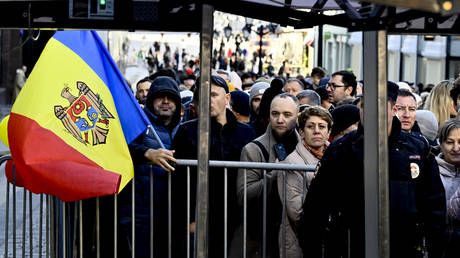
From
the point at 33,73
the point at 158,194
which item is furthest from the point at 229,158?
the point at 33,73

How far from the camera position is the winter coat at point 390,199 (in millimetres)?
5789

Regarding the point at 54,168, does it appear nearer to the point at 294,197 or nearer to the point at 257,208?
the point at 257,208

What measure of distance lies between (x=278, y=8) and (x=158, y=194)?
1872 mm

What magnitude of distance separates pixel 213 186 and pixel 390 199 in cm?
173

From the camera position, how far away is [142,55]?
90688 millimetres

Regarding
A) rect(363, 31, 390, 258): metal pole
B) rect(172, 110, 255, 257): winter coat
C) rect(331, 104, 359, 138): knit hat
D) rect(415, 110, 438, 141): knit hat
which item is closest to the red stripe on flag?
rect(172, 110, 255, 257): winter coat

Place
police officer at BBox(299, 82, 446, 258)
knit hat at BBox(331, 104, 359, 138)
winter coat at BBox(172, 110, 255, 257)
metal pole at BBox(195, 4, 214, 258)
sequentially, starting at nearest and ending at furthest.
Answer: metal pole at BBox(195, 4, 214, 258)
police officer at BBox(299, 82, 446, 258)
winter coat at BBox(172, 110, 255, 257)
knit hat at BBox(331, 104, 359, 138)

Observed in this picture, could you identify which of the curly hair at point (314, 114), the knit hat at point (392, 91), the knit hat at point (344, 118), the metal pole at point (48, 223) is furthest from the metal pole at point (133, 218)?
the knit hat at point (392, 91)

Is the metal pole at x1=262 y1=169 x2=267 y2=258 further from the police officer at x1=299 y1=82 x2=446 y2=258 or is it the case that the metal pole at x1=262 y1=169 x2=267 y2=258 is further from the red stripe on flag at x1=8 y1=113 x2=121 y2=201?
the red stripe on flag at x1=8 y1=113 x2=121 y2=201

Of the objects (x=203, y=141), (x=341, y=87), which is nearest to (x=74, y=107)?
(x=203, y=141)

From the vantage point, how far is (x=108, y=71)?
703 cm

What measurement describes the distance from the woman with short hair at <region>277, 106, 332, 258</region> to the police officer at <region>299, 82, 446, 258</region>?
2.87ft

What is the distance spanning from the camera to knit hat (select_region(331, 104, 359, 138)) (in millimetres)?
7809

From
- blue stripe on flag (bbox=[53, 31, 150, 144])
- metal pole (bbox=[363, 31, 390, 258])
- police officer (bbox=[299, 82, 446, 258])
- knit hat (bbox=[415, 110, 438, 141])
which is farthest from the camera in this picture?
knit hat (bbox=[415, 110, 438, 141])
